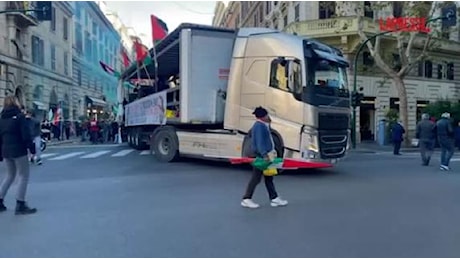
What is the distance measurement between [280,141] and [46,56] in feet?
91.0

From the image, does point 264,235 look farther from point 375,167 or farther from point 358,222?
point 375,167

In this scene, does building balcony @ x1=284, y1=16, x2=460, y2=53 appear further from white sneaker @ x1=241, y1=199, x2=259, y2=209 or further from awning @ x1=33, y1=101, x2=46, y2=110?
white sneaker @ x1=241, y1=199, x2=259, y2=209

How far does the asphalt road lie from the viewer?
16.4 ft

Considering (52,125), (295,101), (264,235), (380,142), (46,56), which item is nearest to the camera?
(264,235)

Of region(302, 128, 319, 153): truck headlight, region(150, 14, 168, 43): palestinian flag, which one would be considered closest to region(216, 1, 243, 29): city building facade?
region(150, 14, 168, 43): palestinian flag

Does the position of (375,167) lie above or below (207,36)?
below

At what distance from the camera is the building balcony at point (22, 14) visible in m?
28.0

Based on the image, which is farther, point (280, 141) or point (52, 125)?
point (52, 125)

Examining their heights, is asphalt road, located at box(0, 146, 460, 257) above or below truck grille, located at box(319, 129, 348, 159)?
below

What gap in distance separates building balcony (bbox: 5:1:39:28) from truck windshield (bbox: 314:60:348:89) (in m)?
21.7

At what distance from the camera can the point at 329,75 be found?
1148cm

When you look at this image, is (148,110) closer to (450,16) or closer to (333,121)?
(333,121)

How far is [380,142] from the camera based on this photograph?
26953 mm

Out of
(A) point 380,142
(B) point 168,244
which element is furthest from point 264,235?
(A) point 380,142
